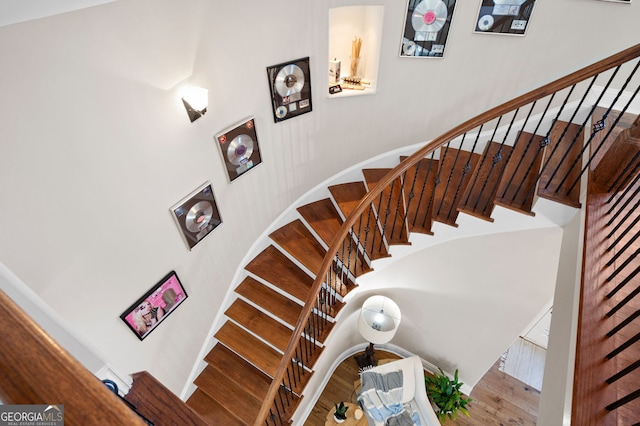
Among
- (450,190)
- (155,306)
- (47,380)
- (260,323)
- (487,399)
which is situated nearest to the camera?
(47,380)

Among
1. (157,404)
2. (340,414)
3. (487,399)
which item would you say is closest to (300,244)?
(340,414)

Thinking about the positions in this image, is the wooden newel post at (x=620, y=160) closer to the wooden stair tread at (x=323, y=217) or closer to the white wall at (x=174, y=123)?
the white wall at (x=174, y=123)

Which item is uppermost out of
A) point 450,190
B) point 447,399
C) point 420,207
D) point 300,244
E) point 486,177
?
point 486,177

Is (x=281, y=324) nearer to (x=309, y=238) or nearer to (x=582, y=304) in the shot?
(x=309, y=238)

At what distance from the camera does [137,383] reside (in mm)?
918

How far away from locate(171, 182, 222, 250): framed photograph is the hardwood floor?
2.75 m

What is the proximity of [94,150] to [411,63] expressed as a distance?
299cm

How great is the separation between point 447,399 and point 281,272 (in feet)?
8.92

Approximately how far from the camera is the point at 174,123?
7.74ft

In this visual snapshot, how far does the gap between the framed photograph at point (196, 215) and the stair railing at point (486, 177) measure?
1.16m

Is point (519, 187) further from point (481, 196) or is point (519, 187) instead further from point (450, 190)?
point (450, 190)

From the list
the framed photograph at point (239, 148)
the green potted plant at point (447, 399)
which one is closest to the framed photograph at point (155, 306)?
A: the framed photograph at point (239, 148)

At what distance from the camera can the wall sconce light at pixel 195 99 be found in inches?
91.2

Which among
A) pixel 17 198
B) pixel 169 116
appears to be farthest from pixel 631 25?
pixel 17 198
